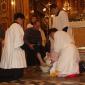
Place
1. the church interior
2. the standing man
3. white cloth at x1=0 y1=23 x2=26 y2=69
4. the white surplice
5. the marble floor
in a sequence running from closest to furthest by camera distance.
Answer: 1. the marble floor
2. the church interior
3. white cloth at x1=0 y1=23 x2=26 y2=69
4. the white surplice
5. the standing man

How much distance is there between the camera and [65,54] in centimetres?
Result: 873

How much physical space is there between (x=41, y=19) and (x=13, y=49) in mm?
6205

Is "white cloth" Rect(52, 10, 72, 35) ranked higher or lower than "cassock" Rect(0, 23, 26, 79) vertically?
higher

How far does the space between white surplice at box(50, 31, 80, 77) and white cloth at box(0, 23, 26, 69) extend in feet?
2.95


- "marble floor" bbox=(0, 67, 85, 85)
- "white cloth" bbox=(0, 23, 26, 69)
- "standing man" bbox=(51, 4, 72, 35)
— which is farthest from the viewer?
"standing man" bbox=(51, 4, 72, 35)

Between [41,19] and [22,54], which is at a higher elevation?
[41,19]

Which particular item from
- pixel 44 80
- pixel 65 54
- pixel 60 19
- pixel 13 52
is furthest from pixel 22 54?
pixel 60 19

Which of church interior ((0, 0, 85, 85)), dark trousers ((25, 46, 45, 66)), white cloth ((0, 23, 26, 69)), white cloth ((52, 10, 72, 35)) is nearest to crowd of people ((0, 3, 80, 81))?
white cloth ((0, 23, 26, 69))

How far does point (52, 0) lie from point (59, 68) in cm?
767

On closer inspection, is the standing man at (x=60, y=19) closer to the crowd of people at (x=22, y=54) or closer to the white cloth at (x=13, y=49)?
the crowd of people at (x=22, y=54)

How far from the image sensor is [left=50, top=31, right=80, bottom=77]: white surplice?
865 centimetres

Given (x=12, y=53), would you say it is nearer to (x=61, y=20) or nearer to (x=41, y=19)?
(x=61, y=20)

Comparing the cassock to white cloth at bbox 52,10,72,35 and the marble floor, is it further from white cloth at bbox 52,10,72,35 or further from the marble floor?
white cloth at bbox 52,10,72,35

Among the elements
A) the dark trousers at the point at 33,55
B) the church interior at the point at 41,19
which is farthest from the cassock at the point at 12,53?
the dark trousers at the point at 33,55
